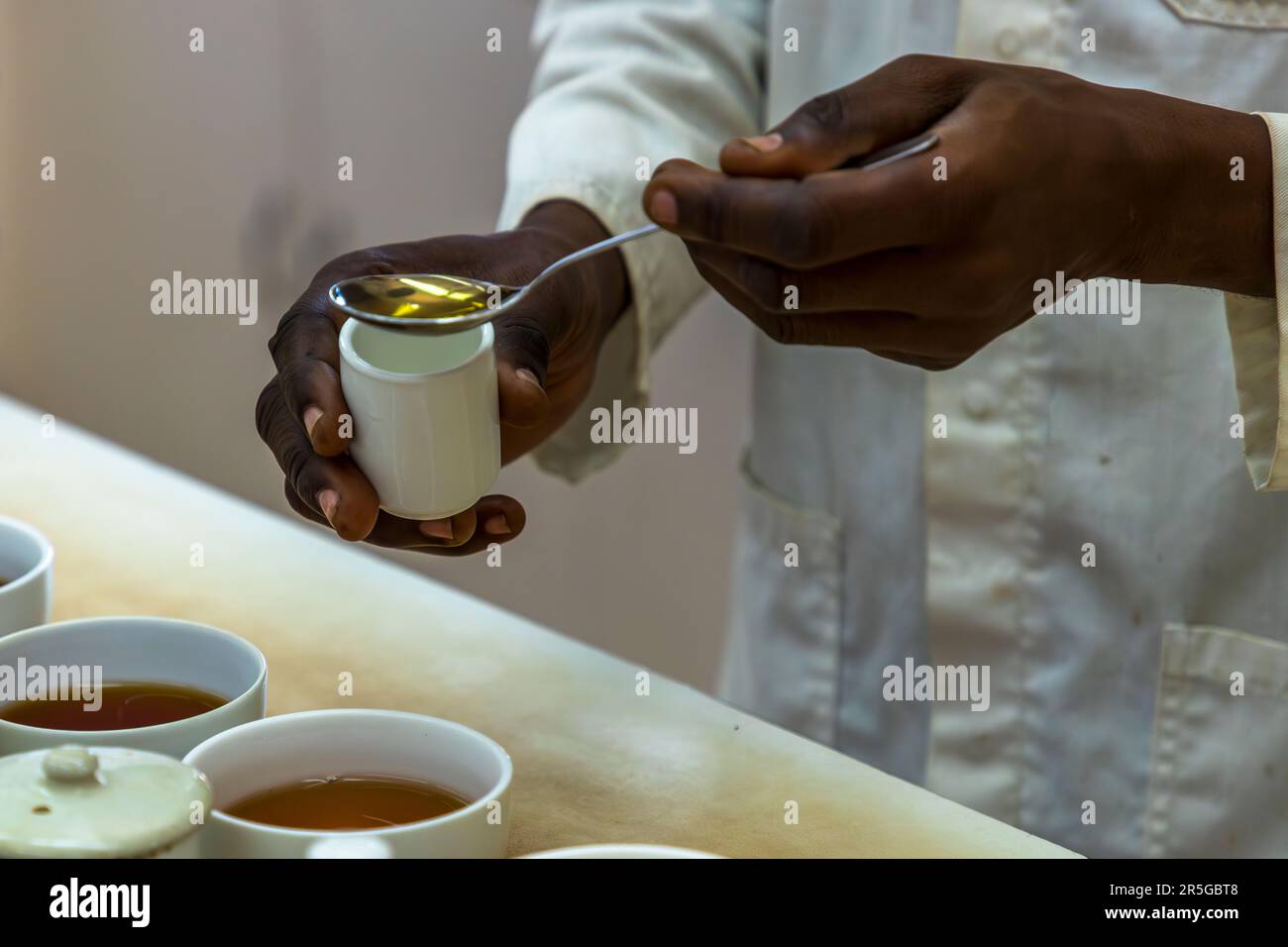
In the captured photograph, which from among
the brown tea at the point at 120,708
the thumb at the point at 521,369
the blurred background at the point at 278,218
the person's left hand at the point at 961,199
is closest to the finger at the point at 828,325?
the person's left hand at the point at 961,199

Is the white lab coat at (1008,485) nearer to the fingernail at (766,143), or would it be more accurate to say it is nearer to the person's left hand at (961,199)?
the person's left hand at (961,199)

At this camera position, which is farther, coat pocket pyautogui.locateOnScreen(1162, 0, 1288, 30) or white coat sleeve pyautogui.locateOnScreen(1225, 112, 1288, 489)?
coat pocket pyautogui.locateOnScreen(1162, 0, 1288, 30)

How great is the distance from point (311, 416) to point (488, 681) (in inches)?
8.3

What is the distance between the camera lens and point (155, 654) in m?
0.70

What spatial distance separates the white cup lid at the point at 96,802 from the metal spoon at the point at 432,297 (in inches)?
9.2

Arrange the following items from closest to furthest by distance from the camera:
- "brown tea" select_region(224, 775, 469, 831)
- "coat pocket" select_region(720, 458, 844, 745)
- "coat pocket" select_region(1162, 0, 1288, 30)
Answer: "brown tea" select_region(224, 775, 469, 831), "coat pocket" select_region(1162, 0, 1288, 30), "coat pocket" select_region(720, 458, 844, 745)

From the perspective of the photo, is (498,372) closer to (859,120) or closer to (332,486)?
(332,486)

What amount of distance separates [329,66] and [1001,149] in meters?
1.64

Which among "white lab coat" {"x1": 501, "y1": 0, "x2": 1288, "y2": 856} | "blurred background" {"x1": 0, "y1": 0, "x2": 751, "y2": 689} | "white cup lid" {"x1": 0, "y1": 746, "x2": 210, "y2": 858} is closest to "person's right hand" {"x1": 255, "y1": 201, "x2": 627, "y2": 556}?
"white lab coat" {"x1": 501, "y1": 0, "x2": 1288, "y2": 856}

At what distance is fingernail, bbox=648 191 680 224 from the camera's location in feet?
2.07

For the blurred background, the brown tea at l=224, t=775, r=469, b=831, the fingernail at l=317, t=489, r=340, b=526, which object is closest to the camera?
the brown tea at l=224, t=775, r=469, b=831

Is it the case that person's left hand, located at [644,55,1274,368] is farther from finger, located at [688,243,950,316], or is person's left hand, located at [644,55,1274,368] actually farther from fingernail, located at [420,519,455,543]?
fingernail, located at [420,519,455,543]

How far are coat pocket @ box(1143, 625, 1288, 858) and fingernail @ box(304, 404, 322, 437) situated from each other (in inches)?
22.8
